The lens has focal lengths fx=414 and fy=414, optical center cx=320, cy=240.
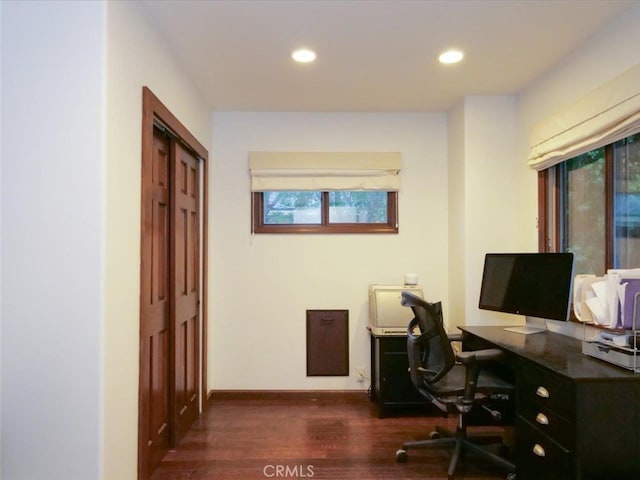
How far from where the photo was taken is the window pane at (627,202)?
7.41ft

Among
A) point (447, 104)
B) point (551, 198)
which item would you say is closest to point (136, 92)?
point (447, 104)

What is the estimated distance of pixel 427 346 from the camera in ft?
8.21

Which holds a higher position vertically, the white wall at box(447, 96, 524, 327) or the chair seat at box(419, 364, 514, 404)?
the white wall at box(447, 96, 524, 327)

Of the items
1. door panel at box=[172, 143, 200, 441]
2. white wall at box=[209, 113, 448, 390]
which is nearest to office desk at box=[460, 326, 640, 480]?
white wall at box=[209, 113, 448, 390]

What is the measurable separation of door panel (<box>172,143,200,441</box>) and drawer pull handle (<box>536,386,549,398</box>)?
213cm

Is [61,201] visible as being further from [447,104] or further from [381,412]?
[447,104]

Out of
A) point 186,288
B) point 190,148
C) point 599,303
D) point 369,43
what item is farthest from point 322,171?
point 599,303

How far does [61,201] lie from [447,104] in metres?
3.07

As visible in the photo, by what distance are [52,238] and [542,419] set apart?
7.62 ft

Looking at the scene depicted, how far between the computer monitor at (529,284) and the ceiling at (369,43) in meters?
1.31

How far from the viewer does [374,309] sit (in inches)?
137

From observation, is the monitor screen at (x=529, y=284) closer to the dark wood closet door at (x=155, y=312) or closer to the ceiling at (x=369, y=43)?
the ceiling at (x=369, y=43)

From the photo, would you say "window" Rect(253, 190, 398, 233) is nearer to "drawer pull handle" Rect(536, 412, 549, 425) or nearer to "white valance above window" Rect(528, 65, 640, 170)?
"white valance above window" Rect(528, 65, 640, 170)

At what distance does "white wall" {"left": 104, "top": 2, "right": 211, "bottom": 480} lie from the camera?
1779 millimetres
